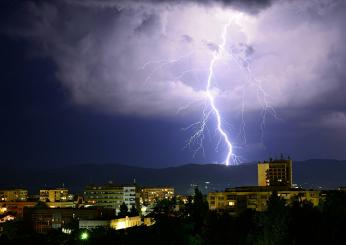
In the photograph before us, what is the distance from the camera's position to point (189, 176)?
6722 inches

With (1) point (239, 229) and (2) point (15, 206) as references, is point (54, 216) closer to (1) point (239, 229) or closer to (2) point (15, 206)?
(2) point (15, 206)

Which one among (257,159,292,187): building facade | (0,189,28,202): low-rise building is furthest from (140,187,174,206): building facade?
(257,159,292,187): building facade

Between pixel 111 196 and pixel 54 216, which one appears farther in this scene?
pixel 111 196

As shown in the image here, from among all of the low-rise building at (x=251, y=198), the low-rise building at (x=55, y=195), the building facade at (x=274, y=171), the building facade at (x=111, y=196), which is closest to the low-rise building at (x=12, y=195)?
the low-rise building at (x=55, y=195)

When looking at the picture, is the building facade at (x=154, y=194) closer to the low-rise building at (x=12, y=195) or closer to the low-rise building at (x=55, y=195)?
the low-rise building at (x=55, y=195)

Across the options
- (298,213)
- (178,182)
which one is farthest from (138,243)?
(178,182)

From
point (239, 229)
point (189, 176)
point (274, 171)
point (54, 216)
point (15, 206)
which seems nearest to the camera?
point (239, 229)

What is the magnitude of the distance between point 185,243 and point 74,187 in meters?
145

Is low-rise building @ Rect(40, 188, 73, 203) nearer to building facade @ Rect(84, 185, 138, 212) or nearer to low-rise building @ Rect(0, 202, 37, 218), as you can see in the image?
building facade @ Rect(84, 185, 138, 212)

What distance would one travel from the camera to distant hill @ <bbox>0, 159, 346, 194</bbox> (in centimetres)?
14512

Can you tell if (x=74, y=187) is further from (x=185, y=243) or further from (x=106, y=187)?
(x=185, y=243)

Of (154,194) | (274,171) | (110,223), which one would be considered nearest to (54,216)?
(110,223)

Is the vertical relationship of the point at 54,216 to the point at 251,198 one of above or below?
below

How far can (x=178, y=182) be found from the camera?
548ft
